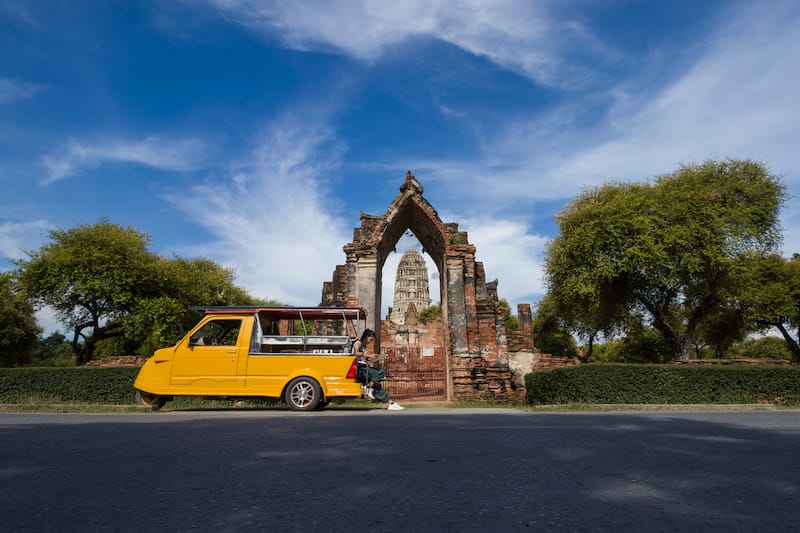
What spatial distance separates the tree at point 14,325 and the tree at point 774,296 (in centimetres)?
4385

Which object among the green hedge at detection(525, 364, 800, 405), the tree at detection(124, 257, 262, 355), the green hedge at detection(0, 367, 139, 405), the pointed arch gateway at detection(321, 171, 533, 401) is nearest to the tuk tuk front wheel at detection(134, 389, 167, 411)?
the green hedge at detection(0, 367, 139, 405)

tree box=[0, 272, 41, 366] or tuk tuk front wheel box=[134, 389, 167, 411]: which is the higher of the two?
tree box=[0, 272, 41, 366]

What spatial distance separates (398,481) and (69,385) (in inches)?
597

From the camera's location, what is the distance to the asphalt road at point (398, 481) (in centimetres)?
256

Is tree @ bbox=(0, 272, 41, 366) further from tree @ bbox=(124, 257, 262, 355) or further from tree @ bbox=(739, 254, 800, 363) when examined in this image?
tree @ bbox=(739, 254, 800, 363)

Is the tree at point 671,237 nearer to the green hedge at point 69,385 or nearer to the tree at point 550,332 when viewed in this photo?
the tree at point 550,332

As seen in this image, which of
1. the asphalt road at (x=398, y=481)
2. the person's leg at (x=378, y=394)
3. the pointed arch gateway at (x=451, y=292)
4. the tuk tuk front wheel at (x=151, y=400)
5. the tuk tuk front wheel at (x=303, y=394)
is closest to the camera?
the asphalt road at (x=398, y=481)

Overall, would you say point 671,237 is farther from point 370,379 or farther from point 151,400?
point 151,400

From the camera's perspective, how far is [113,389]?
1484cm

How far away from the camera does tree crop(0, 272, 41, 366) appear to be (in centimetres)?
3372

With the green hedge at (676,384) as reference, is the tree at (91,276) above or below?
above

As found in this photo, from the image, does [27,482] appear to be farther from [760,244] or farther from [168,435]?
[760,244]

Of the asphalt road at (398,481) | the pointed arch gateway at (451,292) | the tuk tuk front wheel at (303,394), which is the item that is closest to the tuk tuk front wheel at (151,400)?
the tuk tuk front wheel at (303,394)

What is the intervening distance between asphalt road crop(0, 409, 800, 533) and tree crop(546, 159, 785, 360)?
2209 centimetres
